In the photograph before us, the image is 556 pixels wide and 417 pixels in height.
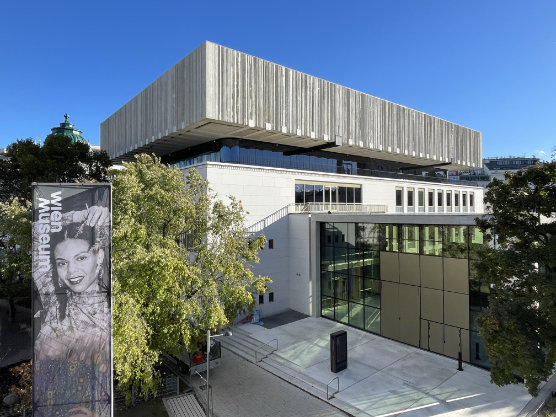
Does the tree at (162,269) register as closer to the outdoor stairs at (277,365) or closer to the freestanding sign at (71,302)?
the freestanding sign at (71,302)

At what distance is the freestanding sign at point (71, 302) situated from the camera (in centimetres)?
834

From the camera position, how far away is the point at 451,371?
51.0 ft

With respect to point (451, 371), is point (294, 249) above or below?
above

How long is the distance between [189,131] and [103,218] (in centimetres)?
A: 1760

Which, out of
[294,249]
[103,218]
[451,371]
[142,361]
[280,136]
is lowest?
[451,371]

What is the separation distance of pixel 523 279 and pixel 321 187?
18374 millimetres

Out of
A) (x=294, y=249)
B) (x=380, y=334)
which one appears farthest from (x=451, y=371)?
(x=294, y=249)

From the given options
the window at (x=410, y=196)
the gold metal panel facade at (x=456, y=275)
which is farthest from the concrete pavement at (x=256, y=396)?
the window at (x=410, y=196)

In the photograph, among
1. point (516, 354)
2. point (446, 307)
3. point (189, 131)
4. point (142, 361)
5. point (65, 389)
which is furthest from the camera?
point (189, 131)

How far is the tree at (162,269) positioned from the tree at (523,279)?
30.5 ft

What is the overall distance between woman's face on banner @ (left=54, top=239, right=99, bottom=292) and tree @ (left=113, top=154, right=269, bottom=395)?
1777 mm

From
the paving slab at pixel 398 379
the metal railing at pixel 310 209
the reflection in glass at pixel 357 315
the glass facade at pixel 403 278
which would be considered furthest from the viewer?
the metal railing at pixel 310 209

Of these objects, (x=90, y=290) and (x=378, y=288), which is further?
(x=378, y=288)

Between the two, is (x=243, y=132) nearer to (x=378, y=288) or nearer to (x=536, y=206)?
(x=378, y=288)
